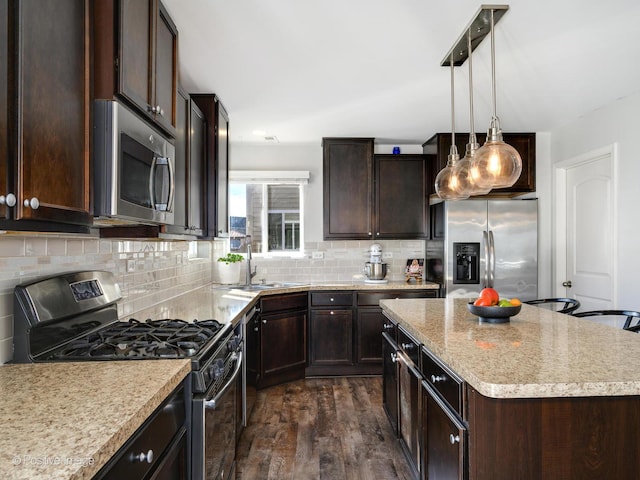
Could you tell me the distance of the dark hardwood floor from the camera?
2.35 metres

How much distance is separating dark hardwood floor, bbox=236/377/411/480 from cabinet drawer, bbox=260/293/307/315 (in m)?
0.71

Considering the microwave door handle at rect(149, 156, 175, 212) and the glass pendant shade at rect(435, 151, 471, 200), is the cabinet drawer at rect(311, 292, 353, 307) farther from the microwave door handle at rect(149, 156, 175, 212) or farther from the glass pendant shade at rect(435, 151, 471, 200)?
the microwave door handle at rect(149, 156, 175, 212)

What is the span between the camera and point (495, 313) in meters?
2.09

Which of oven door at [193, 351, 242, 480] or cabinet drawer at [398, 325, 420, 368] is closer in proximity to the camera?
oven door at [193, 351, 242, 480]

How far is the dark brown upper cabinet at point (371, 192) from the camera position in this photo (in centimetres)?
434

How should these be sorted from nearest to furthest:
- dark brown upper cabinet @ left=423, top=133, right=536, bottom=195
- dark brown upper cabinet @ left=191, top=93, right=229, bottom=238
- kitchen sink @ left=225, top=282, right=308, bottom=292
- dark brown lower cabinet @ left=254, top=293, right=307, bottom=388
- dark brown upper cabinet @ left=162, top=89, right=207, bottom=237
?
dark brown upper cabinet @ left=162, top=89, right=207, bottom=237 → dark brown upper cabinet @ left=191, top=93, right=229, bottom=238 → dark brown lower cabinet @ left=254, top=293, right=307, bottom=388 → kitchen sink @ left=225, top=282, right=308, bottom=292 → dark brown upper cabinet @ left=423, top=133, right=536, bottom=195

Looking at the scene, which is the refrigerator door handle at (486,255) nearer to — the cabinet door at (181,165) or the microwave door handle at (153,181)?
the cabinet door at (181,165)

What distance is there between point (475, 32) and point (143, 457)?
2.34m

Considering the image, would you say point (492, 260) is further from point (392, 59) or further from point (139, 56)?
point (139, 56)

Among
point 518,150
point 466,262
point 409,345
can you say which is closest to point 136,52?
point 409,345

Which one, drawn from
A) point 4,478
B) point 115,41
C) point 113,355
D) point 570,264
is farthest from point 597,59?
point 4,478

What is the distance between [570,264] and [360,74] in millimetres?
2860

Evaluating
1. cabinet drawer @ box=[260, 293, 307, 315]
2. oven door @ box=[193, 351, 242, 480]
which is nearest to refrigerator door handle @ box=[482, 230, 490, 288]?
cabinet drawer @ box=[260, 293, 307, 315]

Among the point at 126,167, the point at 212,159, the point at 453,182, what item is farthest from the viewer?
the point at 212,159
